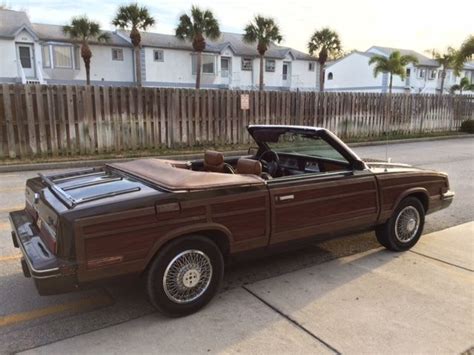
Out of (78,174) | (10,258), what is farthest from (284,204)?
(10,258)

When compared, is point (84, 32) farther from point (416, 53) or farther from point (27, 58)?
point (416, 53)

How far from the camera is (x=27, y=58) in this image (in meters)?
32.2

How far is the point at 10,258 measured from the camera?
14.7 ft

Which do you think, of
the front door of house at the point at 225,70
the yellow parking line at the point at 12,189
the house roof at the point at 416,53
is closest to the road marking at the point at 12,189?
the yellow parking line at the point at 12,189

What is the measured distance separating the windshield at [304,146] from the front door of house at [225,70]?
36.6 meters

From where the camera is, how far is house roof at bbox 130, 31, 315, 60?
120 ft

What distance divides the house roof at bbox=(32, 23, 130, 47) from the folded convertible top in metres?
33.0

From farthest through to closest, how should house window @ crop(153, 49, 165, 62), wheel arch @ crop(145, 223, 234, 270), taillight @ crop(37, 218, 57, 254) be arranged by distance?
house window @ crop(153, 49, 165, 62), wheel arch @ crop(145, 223, 234, 270), taillight @ crop(37, 218, 57, 254)

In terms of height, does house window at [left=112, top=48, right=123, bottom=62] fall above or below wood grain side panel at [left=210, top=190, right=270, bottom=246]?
above

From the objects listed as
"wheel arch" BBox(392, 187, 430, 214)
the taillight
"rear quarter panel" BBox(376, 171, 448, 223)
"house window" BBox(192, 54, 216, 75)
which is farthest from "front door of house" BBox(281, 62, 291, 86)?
the taillight

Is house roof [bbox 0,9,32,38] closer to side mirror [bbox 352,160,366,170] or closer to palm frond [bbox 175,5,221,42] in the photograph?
palm frond [bbox 175,5,221,42]

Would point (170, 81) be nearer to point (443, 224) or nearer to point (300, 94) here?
point (300, 94)

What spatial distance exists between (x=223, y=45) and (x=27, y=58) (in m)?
16.8

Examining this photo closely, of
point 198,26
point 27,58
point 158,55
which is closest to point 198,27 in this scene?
point 198,26
